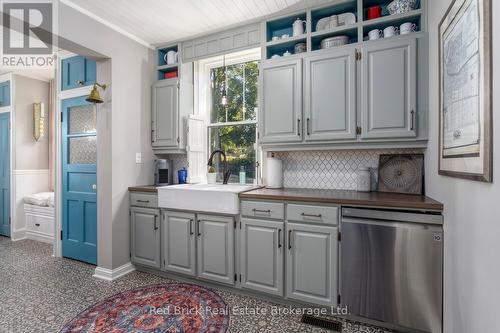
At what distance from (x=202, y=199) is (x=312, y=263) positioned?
3.79 ft

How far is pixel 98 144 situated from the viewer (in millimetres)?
2879

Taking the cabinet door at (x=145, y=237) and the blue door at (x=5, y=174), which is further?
the blue door at (x=5, y=174)

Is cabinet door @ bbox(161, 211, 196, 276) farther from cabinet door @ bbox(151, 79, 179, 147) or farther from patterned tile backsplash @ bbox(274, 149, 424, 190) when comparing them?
patterned tile backsplash @ bbox(274, 149, 424, 190)

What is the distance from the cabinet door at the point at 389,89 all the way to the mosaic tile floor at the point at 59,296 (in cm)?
161

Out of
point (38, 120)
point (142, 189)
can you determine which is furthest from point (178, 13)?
point (38, 120)

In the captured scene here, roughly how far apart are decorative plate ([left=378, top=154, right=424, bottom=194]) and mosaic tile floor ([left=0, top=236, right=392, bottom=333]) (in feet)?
3.87

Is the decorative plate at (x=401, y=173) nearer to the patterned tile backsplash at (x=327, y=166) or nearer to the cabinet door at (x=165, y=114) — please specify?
the patterned tile backsplash at (x=327, y=166)

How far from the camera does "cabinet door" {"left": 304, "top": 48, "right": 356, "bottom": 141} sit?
230 centimetres

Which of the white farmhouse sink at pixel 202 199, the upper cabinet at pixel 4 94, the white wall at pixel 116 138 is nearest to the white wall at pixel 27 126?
the upper cabinet at pixel 4 94

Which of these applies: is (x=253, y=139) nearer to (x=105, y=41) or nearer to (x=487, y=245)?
(x=105, y=41)

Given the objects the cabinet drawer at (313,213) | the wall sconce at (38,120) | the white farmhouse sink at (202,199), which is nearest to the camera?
the cabinet drawer at (313,213)

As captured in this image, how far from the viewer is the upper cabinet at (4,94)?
4.32 meters

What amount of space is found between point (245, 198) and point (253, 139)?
1.01m

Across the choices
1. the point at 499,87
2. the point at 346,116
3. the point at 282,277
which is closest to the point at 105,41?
the point at 346,116
